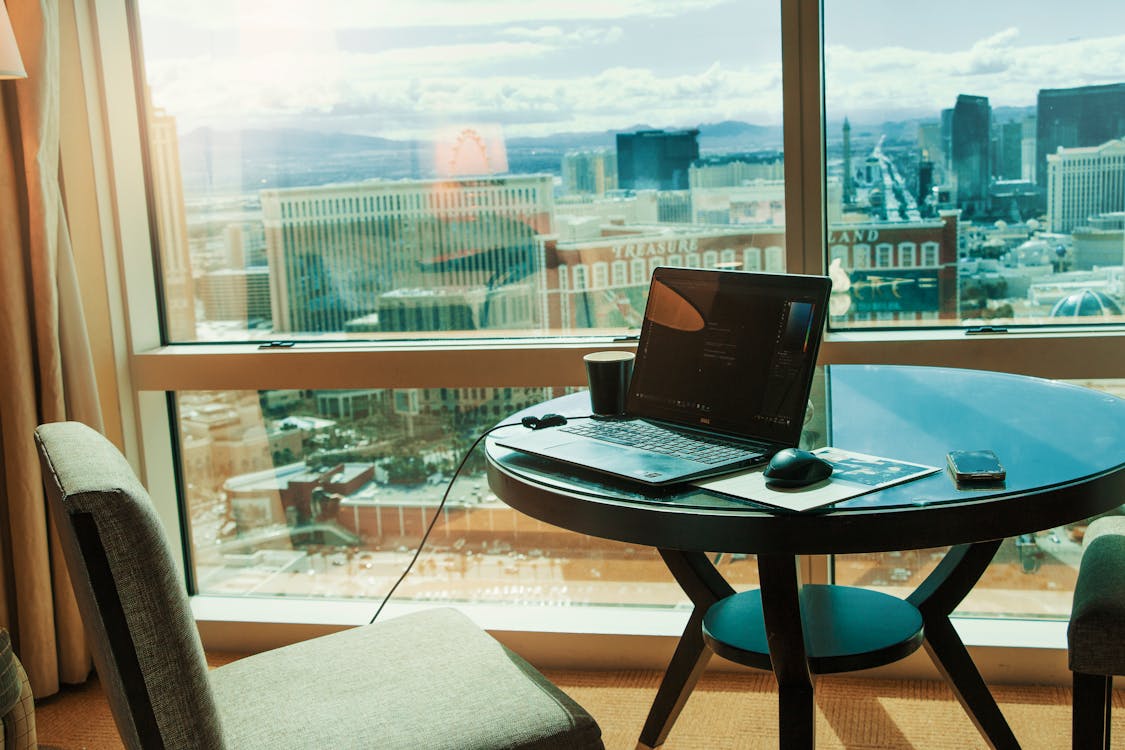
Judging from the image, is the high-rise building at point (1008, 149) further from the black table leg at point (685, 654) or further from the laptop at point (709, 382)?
the black table leg at point (685, 654)

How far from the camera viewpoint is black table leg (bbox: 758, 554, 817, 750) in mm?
1422

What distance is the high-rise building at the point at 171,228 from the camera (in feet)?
8.90

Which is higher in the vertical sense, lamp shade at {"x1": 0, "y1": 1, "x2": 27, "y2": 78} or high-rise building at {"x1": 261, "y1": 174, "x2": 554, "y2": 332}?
lamp shade at {"x1": 0, "y1": 1, "x2": 27, "y2": 78}

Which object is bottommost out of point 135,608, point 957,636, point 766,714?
point 766,714

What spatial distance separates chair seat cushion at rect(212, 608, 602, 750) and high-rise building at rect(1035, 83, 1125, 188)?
1632 millimetres

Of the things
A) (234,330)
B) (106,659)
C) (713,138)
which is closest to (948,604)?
(713,138)

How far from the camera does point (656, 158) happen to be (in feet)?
8.05

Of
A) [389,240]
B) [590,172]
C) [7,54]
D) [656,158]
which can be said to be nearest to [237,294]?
[389,240]

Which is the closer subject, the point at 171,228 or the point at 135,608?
the point at 135,608

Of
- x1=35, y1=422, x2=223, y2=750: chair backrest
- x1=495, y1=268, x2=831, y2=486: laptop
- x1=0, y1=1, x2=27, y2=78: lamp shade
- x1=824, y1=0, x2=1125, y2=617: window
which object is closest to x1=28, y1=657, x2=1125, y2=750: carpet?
x1=824, y1=0, x2=1125, y2=617: window

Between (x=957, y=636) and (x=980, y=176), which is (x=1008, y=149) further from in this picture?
(x=957, y=636)

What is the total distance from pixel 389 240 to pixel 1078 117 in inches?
63.9

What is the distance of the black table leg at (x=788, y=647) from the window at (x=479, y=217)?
1002 millimetres

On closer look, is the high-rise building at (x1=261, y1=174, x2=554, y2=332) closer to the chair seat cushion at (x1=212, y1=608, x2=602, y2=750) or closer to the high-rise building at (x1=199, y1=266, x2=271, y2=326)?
the high-rise building at (x1=199, y1=266, x2=271, y2=326)
